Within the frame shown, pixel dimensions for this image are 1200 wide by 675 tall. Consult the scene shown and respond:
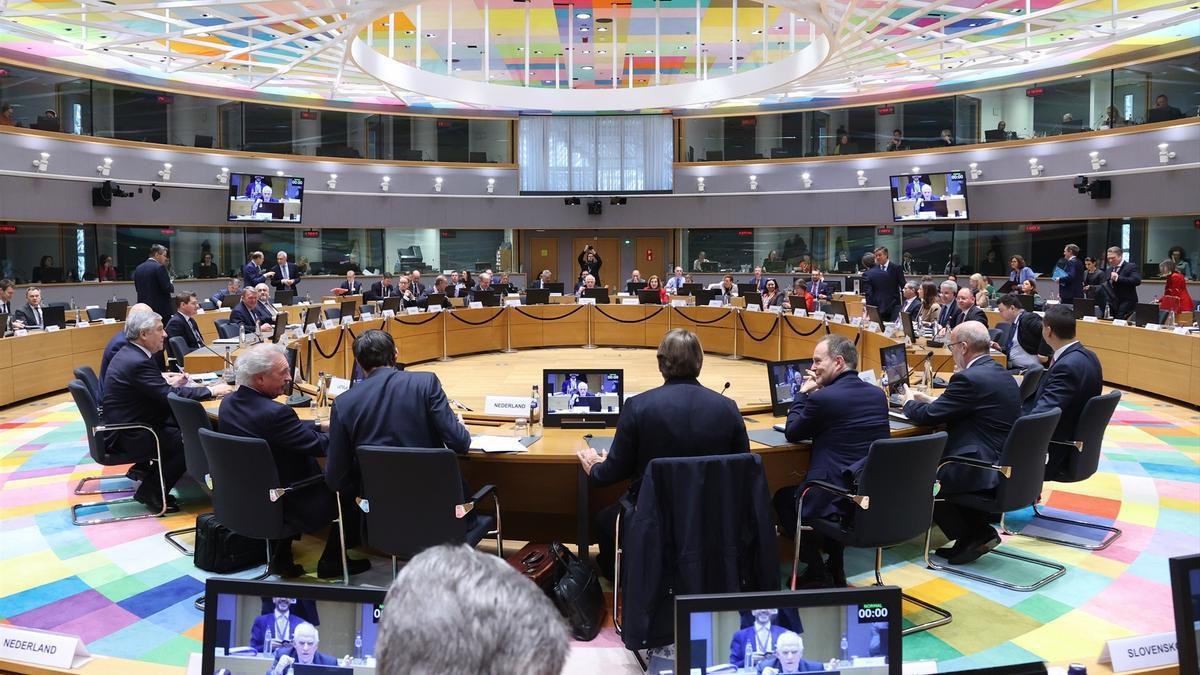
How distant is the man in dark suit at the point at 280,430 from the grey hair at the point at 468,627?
3359mm

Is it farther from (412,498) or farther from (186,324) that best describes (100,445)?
(186,324)

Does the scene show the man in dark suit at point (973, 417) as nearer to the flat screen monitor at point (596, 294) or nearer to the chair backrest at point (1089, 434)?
the chair backrest at point (1089, 434)

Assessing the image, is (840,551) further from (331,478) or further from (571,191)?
(571,191)

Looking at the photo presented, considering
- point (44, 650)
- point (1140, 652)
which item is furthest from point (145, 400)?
point (1140, 652)

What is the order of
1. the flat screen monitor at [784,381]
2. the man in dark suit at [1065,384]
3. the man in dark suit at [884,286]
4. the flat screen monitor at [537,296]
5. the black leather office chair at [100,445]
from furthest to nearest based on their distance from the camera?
the flat screen monitor at [537,296], the man in dark suit at [884,286], the black leather office chair at [100,445], the flat screen monitor at [784,381], the man in dark suit at [1065,384]

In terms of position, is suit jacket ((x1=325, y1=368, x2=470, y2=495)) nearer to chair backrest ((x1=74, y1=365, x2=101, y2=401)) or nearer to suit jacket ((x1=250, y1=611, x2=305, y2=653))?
suit jacket ((x1=250, y1=611, x2=305, y2=653))

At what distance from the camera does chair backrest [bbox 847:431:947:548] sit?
3.71 metres

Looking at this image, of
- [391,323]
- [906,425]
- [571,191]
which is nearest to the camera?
[906,425]

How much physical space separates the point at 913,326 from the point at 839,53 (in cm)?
413

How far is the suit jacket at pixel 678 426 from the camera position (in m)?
3.56

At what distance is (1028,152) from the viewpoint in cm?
1605

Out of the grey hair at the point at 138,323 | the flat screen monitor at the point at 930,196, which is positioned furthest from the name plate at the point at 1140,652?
the flat screen monitor at the point at 930,196

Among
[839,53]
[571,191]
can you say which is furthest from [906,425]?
[571,191]

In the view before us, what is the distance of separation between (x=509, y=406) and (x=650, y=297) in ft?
30.8
